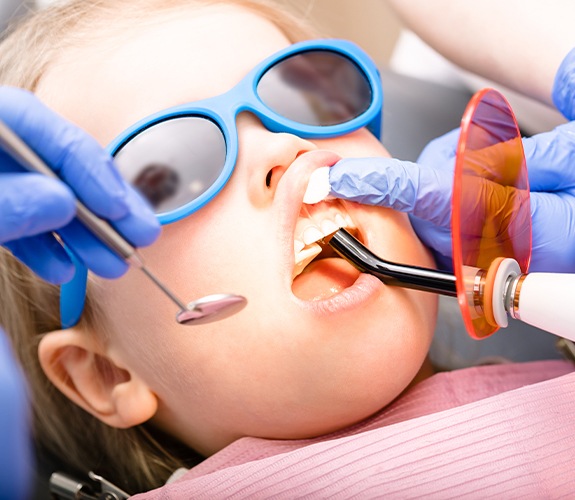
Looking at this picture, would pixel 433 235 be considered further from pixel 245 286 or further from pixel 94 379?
pixel 94 379

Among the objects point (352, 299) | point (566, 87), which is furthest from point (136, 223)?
point (566, 87)

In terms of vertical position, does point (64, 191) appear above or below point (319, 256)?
above

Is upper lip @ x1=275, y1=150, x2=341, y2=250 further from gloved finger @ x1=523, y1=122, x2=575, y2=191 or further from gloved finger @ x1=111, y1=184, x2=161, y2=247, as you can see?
gloved finger @ x1=523, y1=122, x2=575, y2=191

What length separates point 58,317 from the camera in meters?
1.11

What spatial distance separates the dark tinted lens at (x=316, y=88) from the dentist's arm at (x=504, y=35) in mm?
281

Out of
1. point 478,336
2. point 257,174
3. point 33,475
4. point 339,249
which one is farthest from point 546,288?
point 33,475

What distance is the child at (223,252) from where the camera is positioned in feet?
2.88

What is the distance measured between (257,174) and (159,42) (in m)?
0.23

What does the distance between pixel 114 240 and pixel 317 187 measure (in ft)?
0.90

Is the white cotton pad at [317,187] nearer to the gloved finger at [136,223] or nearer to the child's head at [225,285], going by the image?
the child's head at [225,285]

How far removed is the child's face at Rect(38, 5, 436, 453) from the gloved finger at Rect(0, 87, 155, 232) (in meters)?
0.17

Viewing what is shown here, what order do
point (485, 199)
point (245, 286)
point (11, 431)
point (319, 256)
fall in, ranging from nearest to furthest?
1. point (11, 431)
2. point (485, 199)
3. point (245, 286)
4. point (319, 256)

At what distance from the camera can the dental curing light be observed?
701mm

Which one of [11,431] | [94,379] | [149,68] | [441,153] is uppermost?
[149,68]
